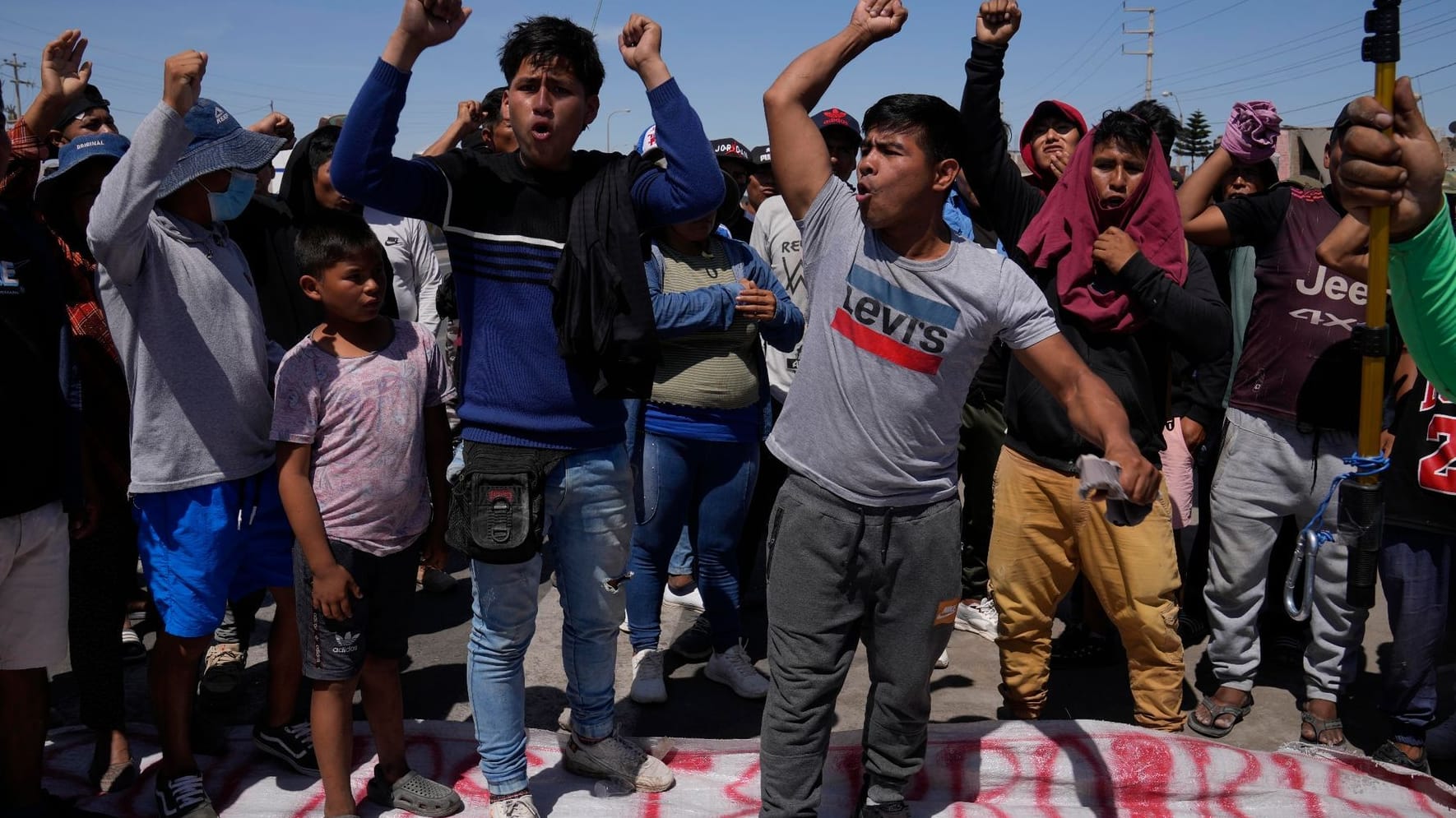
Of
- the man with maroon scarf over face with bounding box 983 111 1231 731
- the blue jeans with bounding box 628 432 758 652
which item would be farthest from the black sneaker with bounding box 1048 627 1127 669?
the blue jeans with bounding box 628 432 758 652

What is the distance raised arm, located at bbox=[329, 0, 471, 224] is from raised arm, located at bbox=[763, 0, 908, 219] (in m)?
0.87

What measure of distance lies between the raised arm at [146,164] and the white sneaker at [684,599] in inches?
123

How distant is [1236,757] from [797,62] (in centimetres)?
270

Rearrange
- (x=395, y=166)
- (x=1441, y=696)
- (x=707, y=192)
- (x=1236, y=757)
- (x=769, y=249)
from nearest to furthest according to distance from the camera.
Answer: (x=395, y=166) → (x=707, y=192) → (x=1236, y=757) → (x=1441, y=696) → (x=769, y=249)

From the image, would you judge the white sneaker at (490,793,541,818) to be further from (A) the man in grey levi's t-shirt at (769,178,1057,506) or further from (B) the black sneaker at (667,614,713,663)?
(B) the black sneaker at (667,614,713,663)

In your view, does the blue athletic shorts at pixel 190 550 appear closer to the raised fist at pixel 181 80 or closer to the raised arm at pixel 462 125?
the raised fist at pixel 181 80

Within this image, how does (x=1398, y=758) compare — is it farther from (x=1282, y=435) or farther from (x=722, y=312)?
(x=722, y=312)

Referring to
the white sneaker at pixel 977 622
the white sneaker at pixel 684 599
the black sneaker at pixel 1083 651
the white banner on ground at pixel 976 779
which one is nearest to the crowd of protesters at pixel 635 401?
the white banner on ground at pixel 976 779

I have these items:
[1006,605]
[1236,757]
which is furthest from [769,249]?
[1236,757]

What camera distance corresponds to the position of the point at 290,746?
362 centimetres

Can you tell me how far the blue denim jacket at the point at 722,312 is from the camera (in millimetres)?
4078

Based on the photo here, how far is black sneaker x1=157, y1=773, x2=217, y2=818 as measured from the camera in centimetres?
328

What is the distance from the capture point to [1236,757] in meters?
3.68

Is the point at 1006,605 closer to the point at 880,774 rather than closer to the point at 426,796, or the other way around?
the point at 880,774
